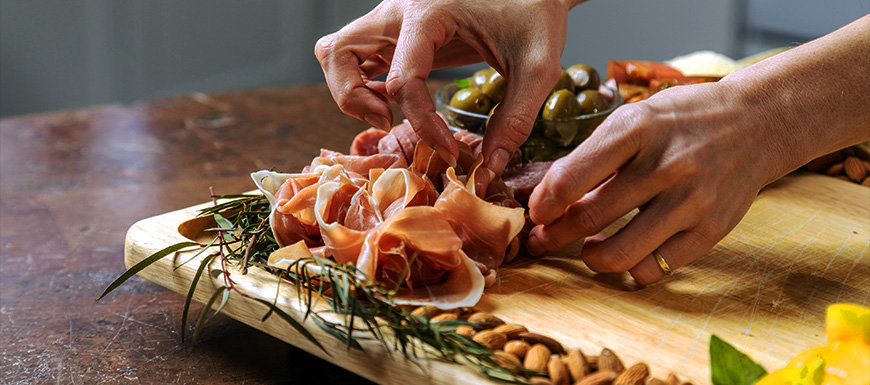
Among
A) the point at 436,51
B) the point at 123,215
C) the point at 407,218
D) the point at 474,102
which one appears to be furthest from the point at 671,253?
the point at 123,215

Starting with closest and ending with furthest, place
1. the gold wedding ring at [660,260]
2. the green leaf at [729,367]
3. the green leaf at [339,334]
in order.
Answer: the green leaf at [729,367], the green leaf at [339,334], the gold wedding ring at [660,260]

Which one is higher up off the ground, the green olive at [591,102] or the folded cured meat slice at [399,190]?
the green olive at [591,102]

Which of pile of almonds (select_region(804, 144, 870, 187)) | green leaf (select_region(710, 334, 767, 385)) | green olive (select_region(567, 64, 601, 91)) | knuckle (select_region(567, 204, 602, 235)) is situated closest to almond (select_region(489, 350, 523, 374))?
green leaf (select_region(710, 334, 767, 385))

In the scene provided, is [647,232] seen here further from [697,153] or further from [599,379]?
[599,379]

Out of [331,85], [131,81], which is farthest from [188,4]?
[331,85]

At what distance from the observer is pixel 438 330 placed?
907 mm

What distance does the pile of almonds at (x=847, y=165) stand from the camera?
1680 millimetres

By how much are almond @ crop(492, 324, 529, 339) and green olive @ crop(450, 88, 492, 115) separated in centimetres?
72

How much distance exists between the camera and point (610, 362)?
90 centimetres

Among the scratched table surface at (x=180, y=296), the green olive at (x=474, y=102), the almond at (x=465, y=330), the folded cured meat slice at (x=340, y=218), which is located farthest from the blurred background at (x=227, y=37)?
the almond at (x=465, y=330)

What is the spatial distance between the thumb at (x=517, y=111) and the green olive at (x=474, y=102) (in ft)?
1.21

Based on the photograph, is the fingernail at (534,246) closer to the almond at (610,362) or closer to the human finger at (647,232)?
the human finger at (647,232)

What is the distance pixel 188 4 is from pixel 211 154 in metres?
2.97

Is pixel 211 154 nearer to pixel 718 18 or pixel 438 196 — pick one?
pixel 438 196
